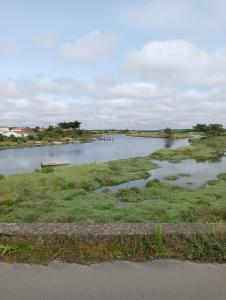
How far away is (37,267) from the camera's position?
4035 mm

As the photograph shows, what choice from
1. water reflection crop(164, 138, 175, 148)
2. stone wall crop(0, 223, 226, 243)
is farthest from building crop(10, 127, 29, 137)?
stone wall crop(0, 223, 226, 243)

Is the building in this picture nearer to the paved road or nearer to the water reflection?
the water reflection

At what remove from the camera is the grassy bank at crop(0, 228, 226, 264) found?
166 inches

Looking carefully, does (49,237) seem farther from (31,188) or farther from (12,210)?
(31,188)

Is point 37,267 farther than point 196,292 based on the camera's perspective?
Yes

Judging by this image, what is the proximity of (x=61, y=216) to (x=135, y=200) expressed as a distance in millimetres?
5131

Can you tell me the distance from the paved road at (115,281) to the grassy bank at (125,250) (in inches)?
5.5

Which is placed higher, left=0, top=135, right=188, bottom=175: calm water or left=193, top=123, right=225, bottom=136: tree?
left=193, top=123, right=225, bottom=136: tree

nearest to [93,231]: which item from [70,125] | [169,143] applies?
[169,143]

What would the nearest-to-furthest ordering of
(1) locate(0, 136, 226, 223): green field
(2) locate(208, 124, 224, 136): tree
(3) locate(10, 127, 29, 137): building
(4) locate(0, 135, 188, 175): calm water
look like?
1. (1) locate(0, 136, 226, 223): green field
2. (4) locate(0, 135, 188, 175): calm water
3. (2) locate(208, 124, 224, 136): tree
4. (3) locate(10, 127, 29, 137): building

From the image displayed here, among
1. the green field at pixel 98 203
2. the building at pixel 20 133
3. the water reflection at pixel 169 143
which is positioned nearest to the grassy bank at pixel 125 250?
the green field at pixel 98 203

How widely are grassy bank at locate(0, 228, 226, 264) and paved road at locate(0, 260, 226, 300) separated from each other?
0.46 ft

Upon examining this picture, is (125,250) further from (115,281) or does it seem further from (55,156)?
(55,156)

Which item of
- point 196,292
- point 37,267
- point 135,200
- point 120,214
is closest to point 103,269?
point 37,267
